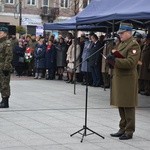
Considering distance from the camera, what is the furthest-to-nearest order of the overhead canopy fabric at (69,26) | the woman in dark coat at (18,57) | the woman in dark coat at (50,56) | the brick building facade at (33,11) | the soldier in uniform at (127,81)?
the brick building facade at (33,11)
the woman in dark coat at (18,57)
the woman in dark coat at (50,56)
the overhead canopy fabric at (69,26)
the soldier in uniform at (127,81)

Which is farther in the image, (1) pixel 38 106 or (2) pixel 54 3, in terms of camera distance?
(2) pixel 54 3

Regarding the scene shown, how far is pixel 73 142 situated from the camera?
7.82 metres

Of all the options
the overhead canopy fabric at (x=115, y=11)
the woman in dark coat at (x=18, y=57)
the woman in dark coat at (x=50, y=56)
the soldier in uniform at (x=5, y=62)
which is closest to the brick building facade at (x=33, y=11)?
the woman in dark coat at (x=18, y=57)

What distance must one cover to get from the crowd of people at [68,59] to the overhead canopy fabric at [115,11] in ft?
5.67

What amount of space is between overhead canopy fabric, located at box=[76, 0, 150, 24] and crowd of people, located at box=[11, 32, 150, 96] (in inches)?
68.0

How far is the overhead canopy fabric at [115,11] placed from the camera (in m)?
12.0

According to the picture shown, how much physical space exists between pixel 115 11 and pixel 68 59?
578 cm

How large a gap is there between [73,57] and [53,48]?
5.87 ft

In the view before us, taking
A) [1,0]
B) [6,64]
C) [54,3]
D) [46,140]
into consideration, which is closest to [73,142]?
[46,140]

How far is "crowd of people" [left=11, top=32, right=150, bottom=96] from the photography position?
53.7ft

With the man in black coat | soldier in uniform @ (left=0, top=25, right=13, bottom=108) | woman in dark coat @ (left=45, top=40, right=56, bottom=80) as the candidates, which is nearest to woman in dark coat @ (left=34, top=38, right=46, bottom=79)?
woman in dark coat @ (left=45, top=40, right=56, bottom=80)

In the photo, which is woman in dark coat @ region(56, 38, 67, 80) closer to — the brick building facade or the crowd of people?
the crowd of people

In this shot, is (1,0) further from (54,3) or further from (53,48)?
(53,48)

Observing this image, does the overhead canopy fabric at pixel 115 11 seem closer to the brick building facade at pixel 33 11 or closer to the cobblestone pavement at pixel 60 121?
the cobblestone pavement at pixel 60 121
